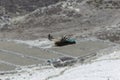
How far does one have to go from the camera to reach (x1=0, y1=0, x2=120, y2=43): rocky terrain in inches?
1364

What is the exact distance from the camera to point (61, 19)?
3684 cm

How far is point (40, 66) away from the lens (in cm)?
2642

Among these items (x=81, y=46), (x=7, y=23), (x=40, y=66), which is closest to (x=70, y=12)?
(x=7, y=23)

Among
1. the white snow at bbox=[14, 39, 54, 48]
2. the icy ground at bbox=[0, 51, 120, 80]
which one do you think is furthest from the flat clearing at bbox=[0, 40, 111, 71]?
the icy ground at bbox=[0, 51, 120, 80]

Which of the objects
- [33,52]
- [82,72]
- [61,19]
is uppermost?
[61,19]

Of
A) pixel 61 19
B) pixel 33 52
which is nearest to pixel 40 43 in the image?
pixel 33 52

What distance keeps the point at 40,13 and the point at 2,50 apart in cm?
897

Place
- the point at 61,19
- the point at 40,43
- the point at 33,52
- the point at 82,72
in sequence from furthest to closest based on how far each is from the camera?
1. the point at 61,19
2. the point at 40,43
3. the point at 33,52
4. the point at 82,72

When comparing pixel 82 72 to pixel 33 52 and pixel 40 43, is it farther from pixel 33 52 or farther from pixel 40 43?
pixel 40 43

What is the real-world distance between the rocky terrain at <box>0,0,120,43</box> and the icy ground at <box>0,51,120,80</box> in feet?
23.7

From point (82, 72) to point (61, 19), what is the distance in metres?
13.8

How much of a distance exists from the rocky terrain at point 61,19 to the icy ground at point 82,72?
723cm

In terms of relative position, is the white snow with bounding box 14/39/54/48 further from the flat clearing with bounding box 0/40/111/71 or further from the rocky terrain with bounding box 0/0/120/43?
the rocky terrain with bounding box 0/0/120/43

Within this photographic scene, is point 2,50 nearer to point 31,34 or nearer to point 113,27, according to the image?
point 31,34
